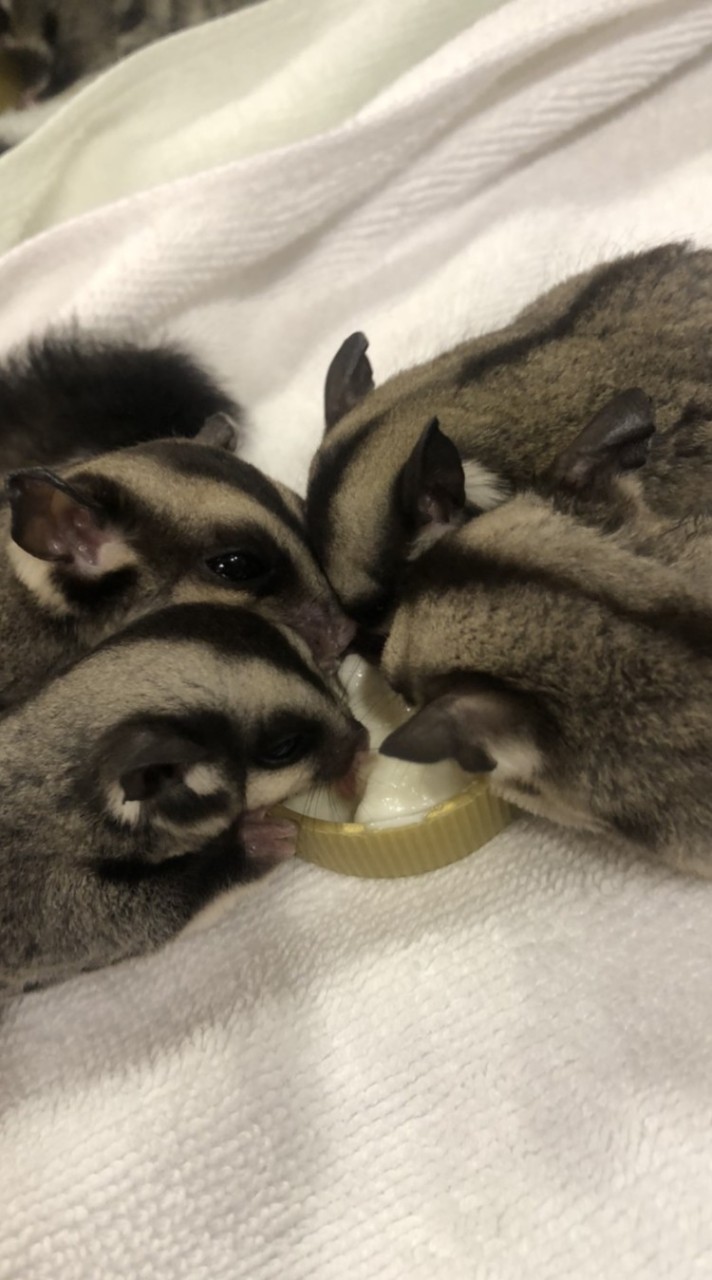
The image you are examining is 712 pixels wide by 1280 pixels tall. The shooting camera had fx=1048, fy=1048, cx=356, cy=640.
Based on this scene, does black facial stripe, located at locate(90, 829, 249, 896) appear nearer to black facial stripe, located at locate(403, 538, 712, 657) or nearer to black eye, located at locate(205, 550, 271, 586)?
black eye, located at locate(205, 550, 271, 586)

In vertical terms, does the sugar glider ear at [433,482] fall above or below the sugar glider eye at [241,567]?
above

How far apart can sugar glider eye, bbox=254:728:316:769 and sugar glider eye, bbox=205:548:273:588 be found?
1.25 feet

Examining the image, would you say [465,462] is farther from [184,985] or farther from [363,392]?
[184,985]

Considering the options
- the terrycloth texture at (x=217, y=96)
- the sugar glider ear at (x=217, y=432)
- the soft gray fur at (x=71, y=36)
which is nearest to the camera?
the sugar glider ear at (x=217, y=432)

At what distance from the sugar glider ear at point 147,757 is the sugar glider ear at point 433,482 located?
2.17ft

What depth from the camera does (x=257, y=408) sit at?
3.22 m

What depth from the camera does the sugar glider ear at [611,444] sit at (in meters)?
2.04

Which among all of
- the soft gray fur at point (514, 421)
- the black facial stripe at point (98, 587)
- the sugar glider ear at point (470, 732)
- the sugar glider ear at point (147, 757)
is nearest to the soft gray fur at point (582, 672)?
the sugar glider ear at point (470, 732)

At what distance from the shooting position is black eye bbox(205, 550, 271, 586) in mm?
2381

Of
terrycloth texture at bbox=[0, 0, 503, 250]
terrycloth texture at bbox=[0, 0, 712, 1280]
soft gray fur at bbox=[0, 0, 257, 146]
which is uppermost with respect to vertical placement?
soft gray fur at bbox=[0, 0, 257, 146]

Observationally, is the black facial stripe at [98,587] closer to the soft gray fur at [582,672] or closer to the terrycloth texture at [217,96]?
the soft gray fur at [582,672]

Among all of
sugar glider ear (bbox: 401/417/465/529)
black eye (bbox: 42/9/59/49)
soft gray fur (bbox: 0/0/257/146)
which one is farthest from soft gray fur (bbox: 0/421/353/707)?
black eye (bbox: 42/9/59/49)

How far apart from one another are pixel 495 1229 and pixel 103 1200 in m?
0.82

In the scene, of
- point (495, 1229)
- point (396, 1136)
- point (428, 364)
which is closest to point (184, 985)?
point (396, 1136)
